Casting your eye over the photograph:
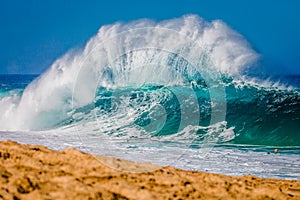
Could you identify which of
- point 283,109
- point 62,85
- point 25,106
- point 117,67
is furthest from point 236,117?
point 25,106

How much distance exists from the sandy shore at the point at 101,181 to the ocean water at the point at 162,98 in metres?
4.46

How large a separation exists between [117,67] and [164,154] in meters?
7.44

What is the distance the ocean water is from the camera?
1030cm

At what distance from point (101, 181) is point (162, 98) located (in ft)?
35.0

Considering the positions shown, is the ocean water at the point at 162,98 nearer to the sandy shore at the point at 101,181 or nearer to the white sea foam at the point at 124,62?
the white sea foam at the point at 124,62

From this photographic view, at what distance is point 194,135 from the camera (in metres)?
10.8

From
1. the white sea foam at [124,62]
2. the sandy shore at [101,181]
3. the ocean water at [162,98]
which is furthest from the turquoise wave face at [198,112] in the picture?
the sandy shore at [101,181]

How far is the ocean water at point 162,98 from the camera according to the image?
1030cm

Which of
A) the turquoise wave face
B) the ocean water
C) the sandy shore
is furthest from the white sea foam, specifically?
the sandy shore

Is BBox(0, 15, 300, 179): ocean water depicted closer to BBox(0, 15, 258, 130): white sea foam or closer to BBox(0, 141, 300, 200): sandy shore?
BBox(0, 15, 258, 130): white sea foam

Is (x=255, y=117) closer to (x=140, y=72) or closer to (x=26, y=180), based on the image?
(x=140, y=72)

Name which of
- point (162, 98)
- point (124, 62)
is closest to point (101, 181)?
point (162, 98)

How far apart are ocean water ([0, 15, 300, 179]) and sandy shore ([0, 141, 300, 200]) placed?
4.46 metres

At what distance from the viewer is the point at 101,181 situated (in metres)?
3.46
